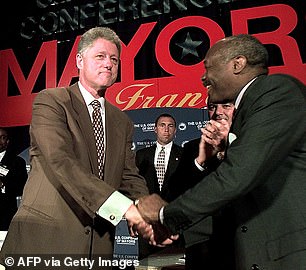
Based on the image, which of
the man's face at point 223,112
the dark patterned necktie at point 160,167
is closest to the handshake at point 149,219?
the man's face at point 223,112

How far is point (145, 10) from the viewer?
511 cm

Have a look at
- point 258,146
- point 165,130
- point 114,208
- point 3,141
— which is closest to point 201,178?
point 114,208

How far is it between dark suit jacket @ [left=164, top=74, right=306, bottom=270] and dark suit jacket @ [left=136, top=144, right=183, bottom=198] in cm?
311

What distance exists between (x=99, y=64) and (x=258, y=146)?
87 cm

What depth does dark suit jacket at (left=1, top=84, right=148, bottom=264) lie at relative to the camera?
1537 millimetres

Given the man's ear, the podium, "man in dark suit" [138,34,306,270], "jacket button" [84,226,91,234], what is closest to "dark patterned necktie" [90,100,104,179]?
"jacket button" [84,226,91,234]

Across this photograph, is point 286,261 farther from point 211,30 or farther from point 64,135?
point 211,30

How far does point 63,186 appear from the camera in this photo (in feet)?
5.16

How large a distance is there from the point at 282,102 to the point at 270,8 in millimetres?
3556

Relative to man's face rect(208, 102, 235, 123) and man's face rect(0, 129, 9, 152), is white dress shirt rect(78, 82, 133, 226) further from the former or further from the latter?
man's face rect(0, 129, 9, 152)

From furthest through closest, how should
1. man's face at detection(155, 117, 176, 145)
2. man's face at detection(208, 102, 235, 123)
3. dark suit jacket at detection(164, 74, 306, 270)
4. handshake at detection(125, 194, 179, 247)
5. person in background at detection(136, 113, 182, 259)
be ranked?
man's face at detection(155, 117, 176, 145)
person in background at detection(136, 113, 182, 259)
man's face at detection(208, 102, 235, 123)
handshake at detection(125, 194, 179, 247)
dark suit jacket at detection(164, 74, 306, 270)

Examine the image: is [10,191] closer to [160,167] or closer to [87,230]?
[160,167]

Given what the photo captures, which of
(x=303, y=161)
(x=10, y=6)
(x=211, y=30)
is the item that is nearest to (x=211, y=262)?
(x=303, y=161)

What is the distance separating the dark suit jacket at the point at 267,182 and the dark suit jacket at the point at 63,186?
16.3 inches
